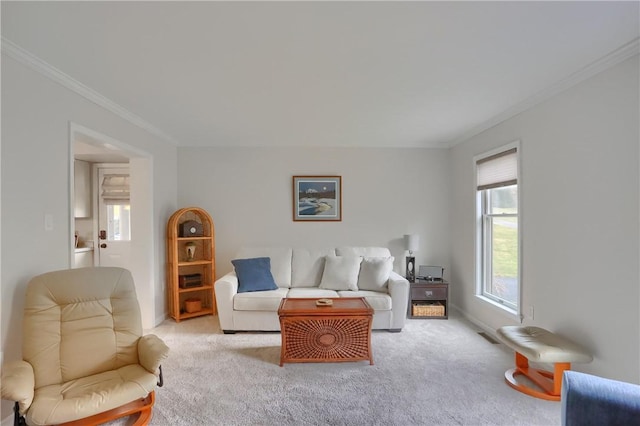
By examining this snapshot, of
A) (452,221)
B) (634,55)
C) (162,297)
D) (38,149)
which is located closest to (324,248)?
(452,221)

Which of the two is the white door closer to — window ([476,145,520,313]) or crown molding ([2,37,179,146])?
crown molding ([2,37,179,146])

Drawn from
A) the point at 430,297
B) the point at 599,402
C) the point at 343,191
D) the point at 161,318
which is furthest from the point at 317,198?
the point at 599,402

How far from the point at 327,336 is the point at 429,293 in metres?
1.90

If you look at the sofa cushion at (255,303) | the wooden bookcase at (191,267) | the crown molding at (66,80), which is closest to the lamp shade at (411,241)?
the sofa cushion at (255,303)

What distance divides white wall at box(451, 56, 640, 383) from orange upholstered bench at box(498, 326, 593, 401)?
7.3 inches

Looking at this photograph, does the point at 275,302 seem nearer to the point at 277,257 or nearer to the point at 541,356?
the point at 277,257

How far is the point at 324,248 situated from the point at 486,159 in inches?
98.4

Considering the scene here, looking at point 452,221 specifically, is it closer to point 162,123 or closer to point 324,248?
point 324,248

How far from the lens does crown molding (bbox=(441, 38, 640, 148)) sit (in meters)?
2.07

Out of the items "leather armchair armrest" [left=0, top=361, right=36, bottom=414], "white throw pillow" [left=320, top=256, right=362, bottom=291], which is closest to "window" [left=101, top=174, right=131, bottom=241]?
"white throw pillow" [left=320, top=256, right=362, bottom=291]

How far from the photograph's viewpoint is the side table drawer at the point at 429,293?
14.1 ft

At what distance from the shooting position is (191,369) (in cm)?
293

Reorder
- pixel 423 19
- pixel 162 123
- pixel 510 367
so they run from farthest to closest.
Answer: pixel 162 123
pixel 510 367
pixel 423 19

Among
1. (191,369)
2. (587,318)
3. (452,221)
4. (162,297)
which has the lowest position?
(191,369)
